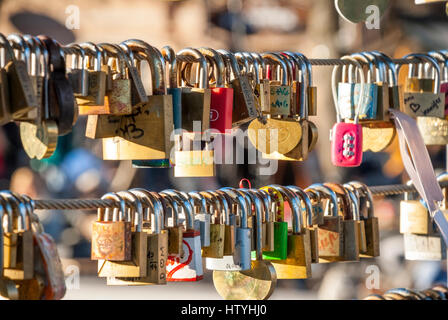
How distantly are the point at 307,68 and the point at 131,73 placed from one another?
589 millimetres

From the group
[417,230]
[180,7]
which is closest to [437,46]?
[180,7]

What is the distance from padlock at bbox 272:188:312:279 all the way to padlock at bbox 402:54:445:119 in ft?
1.78

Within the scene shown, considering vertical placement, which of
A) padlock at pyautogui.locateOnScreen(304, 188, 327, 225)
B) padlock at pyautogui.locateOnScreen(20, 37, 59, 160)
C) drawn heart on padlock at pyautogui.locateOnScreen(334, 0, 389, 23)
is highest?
drawn heart on padlock at pyautogui.locateOnScreen(334, 0, 389, 23)

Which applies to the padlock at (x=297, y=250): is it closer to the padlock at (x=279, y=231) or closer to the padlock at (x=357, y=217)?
the padlock at (x=279, y=231)

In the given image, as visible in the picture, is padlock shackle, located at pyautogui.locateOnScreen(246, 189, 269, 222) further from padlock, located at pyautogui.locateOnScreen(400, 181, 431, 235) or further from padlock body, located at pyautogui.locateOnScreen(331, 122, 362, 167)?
padlock, located at pyautogui.locateOnScreen(400, 181, 431, 235)

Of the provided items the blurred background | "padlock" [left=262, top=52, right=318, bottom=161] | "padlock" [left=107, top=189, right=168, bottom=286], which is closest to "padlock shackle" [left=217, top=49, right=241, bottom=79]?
"padlock" [left=262, top=52, right=318, bottom=161]

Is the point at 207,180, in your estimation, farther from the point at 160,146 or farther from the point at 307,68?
the point at 160,146

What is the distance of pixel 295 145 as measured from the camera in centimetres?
229

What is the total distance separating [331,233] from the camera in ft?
7.46

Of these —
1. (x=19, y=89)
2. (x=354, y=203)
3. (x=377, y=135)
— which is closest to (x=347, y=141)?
(x=377, y=135)

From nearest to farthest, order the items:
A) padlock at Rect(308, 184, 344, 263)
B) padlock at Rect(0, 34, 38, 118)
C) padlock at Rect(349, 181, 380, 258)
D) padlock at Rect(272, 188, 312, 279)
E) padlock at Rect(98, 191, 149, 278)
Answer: padlock at Rect(0, 34, 38, 118) → padlock at Rect(98, 191, 149, 278) → padlock at Rect(272, 188, 312, 279) → padlock at Rect(308, 184, 344, 263) → padlock at Rect(349, 181, 380, 258)

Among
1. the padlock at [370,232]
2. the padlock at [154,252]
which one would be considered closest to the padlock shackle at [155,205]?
the padlock at [154,252]

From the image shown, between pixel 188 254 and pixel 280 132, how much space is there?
48 centimetres

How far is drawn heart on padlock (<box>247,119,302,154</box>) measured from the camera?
229 centimetres
